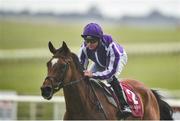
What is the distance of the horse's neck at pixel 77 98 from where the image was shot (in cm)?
647

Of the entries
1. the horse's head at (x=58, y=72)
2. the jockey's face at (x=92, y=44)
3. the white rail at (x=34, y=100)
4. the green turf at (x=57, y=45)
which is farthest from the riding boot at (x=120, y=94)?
the green turf at (x=57, y=45)

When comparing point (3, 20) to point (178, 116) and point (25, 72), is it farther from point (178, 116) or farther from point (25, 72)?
point (178, 116)

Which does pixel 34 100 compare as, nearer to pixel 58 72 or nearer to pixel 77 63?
pixel 77 63

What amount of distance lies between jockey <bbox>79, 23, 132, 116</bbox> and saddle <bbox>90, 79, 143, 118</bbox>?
61 millimetres

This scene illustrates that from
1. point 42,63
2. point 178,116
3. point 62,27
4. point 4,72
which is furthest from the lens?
point 62,27

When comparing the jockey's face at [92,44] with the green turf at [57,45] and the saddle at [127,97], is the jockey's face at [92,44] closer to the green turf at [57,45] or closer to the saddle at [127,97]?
the saddle at [127,97]

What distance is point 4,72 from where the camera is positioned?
21484 mm

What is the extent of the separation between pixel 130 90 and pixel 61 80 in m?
1.23

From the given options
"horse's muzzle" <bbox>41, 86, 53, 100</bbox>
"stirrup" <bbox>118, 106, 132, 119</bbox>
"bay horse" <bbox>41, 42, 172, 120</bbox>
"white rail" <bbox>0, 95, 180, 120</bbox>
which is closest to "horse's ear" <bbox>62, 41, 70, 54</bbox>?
"bay horse" <bbox>41, 42, 172, 120</bbox>

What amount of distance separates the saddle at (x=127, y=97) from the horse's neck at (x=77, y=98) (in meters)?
0.25

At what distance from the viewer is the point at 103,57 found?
692cm

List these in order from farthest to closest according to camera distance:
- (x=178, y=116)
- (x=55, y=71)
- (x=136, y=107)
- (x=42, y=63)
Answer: (x=42, y=63) < (x=178, y=116) < (x=136, y=107) < (x=55, y=71)

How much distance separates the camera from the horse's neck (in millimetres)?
6473

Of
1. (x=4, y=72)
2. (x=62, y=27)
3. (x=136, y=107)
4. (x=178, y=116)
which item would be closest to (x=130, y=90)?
(x=136, y=107)
